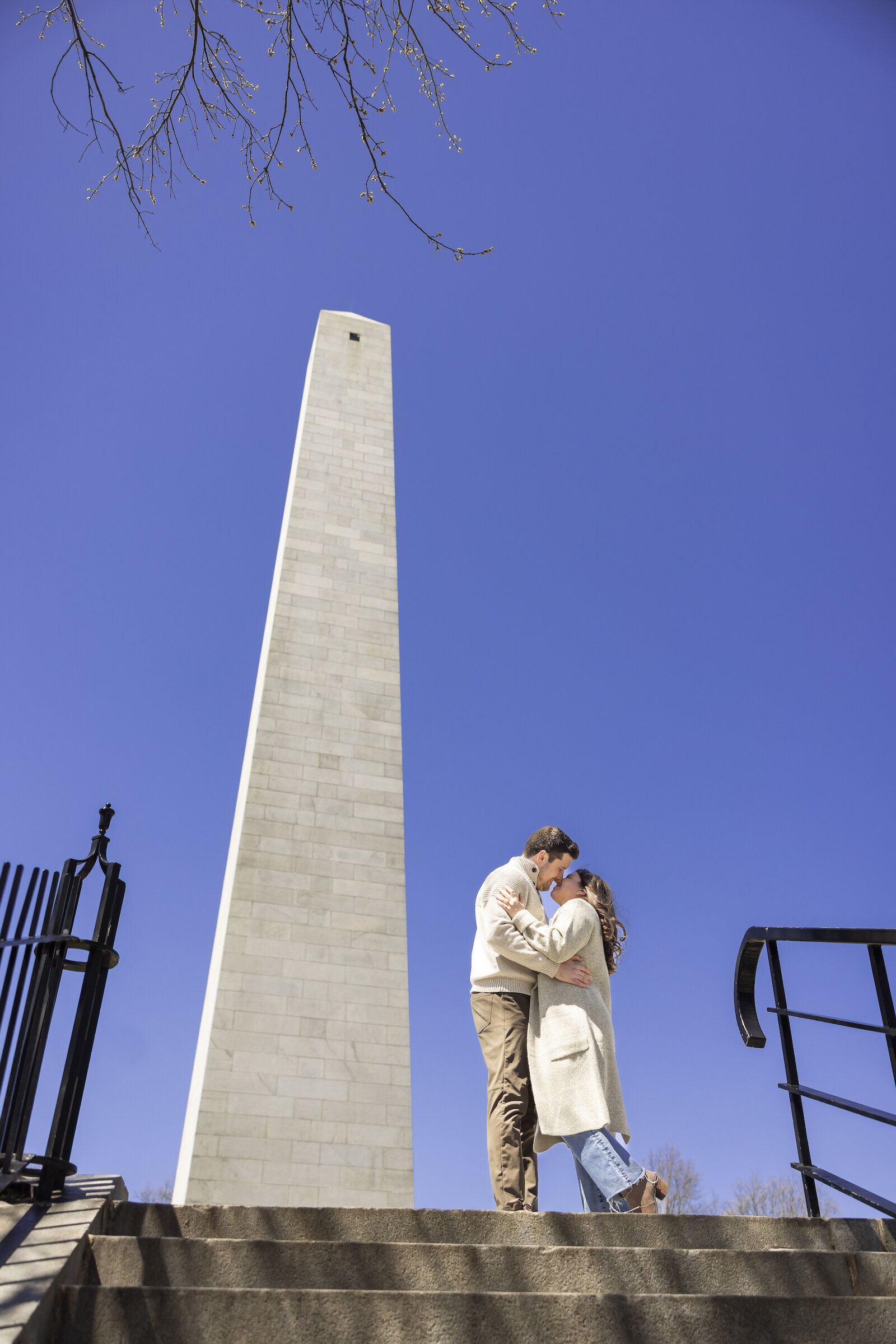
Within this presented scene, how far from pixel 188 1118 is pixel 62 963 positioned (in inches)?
251

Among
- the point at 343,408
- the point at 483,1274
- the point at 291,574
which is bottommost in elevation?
the point at 483,1274

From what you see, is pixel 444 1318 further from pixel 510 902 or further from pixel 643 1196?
pixel 510 902

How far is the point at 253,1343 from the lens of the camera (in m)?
2.03

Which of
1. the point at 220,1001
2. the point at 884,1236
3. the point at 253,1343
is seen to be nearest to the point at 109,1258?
the point at 253,1343

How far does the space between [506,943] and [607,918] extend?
46 centimetres

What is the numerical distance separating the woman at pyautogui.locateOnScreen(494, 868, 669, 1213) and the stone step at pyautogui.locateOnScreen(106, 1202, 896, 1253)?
0.52 m

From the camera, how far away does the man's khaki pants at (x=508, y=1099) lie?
3.70m

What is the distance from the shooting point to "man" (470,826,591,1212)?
3.74m

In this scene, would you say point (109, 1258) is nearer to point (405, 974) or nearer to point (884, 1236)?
point (884, 1236)

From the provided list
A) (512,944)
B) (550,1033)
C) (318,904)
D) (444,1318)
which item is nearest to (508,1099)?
(550,1033)

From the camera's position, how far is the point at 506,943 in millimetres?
3928

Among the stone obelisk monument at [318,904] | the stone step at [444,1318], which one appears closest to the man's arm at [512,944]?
the stone step at [444,1318]

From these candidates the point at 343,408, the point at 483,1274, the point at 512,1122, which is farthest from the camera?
the point at 343,408

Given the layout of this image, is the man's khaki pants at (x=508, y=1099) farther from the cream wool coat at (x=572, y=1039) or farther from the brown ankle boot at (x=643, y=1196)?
the brown ankle boot at (x=643, y=1196)
